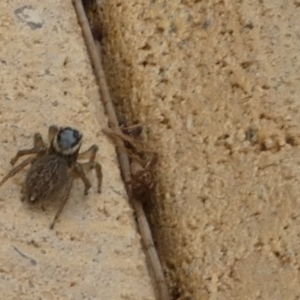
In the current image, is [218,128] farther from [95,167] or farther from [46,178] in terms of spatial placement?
[46,178]

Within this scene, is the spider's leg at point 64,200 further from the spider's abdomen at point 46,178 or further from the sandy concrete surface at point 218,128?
the sandy concrete surface at point 218,128

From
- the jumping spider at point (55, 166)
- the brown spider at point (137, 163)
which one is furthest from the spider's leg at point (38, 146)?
the brown spider at point (137, 163)

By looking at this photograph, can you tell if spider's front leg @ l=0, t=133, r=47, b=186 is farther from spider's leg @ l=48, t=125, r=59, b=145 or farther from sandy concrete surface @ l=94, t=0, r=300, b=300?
sandy concrete surface @ l=94, t=0, r=300, b=300

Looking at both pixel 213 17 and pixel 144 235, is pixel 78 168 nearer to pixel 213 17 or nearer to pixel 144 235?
pixel 144 235

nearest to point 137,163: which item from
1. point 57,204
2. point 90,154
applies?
point 90,154

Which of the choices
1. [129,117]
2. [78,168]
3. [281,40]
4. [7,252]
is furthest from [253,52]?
[7,252]

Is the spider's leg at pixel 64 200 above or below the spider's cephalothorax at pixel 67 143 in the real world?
below
